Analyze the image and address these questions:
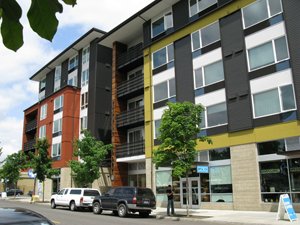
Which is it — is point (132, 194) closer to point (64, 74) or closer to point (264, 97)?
point (264, 97)

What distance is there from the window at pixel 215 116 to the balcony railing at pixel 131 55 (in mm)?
11387

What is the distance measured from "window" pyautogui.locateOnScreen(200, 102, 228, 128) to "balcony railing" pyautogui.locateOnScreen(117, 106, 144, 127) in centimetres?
842

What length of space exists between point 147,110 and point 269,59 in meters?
12.6

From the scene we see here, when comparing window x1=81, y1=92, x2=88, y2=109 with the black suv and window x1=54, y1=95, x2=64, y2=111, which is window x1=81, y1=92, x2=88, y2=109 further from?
the black suv

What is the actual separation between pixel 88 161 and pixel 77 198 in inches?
228

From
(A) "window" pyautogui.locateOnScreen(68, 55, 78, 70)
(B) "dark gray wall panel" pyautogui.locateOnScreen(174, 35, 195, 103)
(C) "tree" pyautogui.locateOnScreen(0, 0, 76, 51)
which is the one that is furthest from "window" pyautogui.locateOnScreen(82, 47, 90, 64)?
(C) "tree" pyautogui.locateOnScreen(0, 0, 76, 51)

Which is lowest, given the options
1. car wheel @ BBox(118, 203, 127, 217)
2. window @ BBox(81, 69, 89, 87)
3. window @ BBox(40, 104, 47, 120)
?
car wheel @ BBox(118, 203, 127, 217)

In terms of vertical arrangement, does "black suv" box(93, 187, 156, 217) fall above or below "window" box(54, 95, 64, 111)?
below

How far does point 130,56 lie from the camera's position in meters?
37.4

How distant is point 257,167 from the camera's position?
75.9 feet

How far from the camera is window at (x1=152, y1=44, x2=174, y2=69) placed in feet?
103

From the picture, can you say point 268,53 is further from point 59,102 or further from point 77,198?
point 59,102

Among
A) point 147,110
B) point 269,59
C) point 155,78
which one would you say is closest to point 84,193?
point 147,110

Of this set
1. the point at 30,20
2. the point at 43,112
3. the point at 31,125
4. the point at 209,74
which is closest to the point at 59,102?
the point at 43,112
